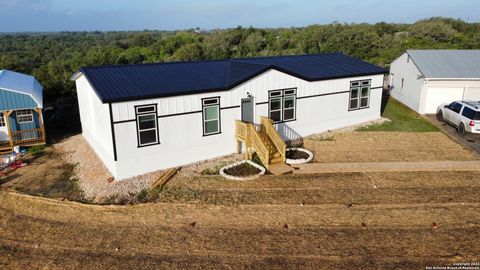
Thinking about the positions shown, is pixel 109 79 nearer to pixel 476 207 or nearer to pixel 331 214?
pixel 331 214

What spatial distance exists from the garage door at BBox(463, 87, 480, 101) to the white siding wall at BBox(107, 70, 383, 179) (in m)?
8.33

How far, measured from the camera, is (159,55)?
55.5 meters

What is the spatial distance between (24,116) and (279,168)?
13.0 m

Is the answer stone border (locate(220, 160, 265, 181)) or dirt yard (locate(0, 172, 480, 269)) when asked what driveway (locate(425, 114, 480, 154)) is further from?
stone border (locate(220, 160, 265, 181))

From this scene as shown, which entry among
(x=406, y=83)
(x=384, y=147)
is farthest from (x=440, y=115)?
(x=384, y=147)

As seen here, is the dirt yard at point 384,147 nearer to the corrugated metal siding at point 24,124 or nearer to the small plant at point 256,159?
the small plant at point 256,159

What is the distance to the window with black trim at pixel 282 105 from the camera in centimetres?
1805

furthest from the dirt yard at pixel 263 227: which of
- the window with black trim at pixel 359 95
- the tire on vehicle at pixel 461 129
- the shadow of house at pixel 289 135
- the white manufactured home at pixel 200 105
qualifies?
the window with black trim at pixel 359 95

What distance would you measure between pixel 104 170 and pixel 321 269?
10.3 metres

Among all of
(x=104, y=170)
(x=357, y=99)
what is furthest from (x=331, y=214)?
(x=357, y=99)

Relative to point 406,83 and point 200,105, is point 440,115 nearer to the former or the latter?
point 406,83

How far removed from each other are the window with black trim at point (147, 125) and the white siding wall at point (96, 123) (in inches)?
44.4

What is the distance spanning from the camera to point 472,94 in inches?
912

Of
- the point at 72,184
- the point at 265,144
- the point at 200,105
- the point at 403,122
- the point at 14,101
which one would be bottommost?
the point at 72,184
